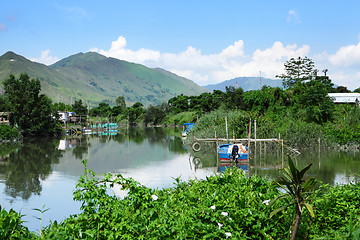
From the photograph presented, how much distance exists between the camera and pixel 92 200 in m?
4.78

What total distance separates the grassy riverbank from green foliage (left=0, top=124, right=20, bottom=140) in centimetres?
3478

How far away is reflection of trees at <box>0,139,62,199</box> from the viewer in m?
14.6

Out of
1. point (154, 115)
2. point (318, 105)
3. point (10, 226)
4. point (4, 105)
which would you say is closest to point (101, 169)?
point (10, 226)

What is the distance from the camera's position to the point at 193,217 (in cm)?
447

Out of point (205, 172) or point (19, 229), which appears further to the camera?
point (205, 172)

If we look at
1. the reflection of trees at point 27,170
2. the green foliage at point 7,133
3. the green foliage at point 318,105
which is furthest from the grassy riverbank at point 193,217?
the green foliage at point 7,133

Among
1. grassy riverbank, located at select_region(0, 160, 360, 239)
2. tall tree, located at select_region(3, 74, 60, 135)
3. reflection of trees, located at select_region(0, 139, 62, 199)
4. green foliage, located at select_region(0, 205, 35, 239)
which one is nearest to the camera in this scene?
green foliage, located at select_region(0, 205, 35, 239)

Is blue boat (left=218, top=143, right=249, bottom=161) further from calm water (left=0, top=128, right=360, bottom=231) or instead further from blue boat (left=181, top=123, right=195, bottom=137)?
blue boat (left=181, top=123, right=195, bottom=137)

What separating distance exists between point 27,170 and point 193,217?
17662 millimetres

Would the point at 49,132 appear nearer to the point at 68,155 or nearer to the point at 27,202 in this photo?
the point at 68,155

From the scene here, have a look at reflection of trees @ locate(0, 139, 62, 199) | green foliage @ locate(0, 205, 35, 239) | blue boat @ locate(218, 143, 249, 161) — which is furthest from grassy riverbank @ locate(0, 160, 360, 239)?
blue boat @ locate(218, 143, 249, 161)

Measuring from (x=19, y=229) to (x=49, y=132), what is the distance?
43.8 meters

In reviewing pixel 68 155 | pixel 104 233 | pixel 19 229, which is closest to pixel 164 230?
pixel 104 233

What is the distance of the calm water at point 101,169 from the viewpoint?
12.7 metres
